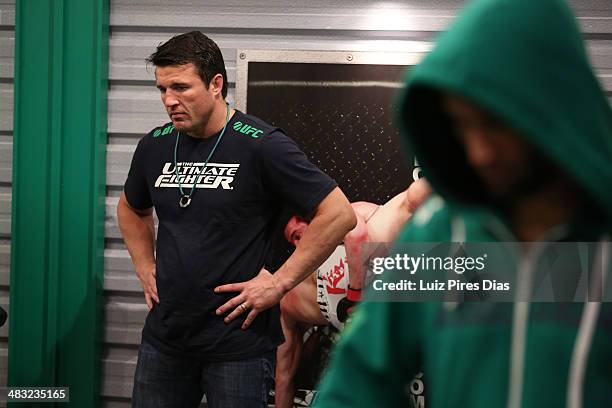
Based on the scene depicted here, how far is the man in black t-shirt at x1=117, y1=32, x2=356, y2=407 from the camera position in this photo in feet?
8.91

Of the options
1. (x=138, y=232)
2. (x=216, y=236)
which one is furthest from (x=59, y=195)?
(x=216, y=236)

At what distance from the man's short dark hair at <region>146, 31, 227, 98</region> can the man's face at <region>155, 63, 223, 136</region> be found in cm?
2

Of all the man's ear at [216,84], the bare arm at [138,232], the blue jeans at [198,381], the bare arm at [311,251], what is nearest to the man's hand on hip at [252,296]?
the bare arm at [311,251]

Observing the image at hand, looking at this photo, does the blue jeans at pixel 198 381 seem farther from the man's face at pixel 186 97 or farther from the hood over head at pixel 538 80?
the hood over head at pixel 538 80

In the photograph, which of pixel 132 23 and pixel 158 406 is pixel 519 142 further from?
pixel 132 23

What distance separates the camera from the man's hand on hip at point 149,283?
2.96 m

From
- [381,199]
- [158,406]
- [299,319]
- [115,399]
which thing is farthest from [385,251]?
[115,399]

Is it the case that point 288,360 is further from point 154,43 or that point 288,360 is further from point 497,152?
point 497,152

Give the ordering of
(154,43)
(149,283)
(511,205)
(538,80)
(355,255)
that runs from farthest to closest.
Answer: (154,43), (355,255), (149,283), (511,205), (538,80)

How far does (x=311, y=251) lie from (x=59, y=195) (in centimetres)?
153

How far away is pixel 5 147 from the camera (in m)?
3.84

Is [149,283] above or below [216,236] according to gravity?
below

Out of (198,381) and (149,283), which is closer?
(198,381)

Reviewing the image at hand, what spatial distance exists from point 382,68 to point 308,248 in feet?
3.75
